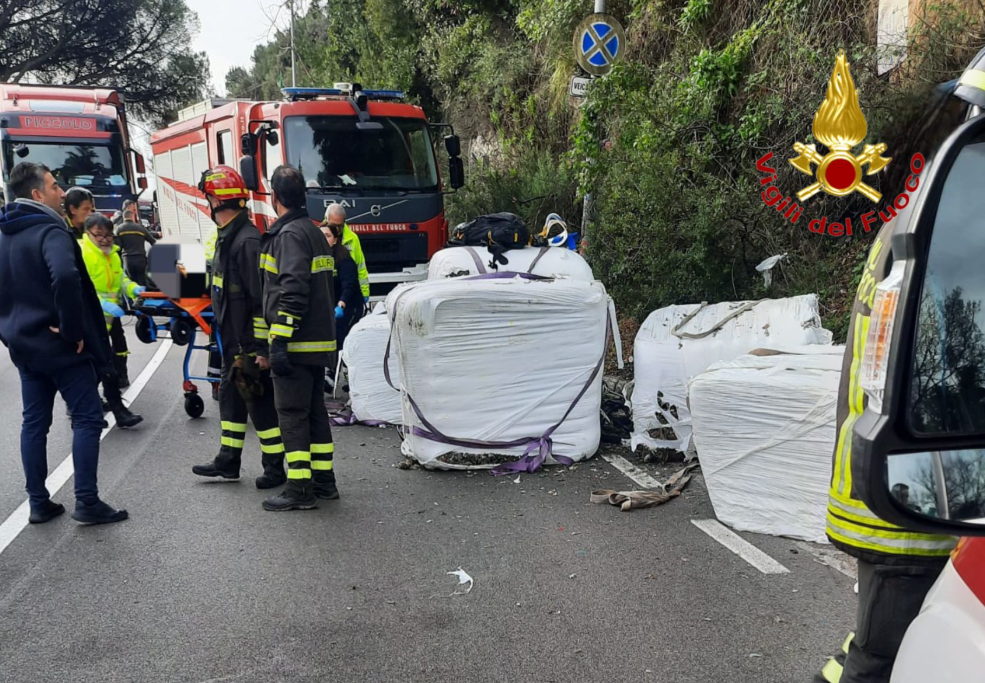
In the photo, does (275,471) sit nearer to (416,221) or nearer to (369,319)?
(369,319)

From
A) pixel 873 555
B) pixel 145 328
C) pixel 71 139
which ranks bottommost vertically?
pixel 145 328

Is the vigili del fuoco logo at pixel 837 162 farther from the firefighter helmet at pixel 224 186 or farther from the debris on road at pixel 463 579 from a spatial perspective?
the debris on road at pixel 463 579

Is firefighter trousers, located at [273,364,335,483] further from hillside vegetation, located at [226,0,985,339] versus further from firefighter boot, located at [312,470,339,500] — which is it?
hillside vegetation, located at [226,0,985,339]

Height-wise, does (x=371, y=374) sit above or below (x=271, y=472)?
above

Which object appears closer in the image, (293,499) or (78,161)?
(293,499)

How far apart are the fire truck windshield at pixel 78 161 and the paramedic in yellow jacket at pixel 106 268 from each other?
39.4 feet

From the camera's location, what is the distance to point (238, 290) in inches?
204

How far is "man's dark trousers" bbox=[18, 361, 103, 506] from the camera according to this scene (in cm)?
470

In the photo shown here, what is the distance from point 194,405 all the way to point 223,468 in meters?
1.82

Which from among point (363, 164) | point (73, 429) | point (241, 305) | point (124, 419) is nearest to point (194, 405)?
point (124, 419)

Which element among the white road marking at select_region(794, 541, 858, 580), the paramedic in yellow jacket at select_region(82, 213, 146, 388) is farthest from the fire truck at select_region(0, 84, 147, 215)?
the white road marking at select_region(794, 541, 858, 580)

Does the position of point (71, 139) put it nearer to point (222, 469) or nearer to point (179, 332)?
point (179, 332)

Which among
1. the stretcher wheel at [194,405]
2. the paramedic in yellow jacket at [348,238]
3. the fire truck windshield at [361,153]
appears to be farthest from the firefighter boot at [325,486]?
the fire truck windshield at [361,153]

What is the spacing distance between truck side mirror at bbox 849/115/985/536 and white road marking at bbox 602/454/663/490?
3.79 m
